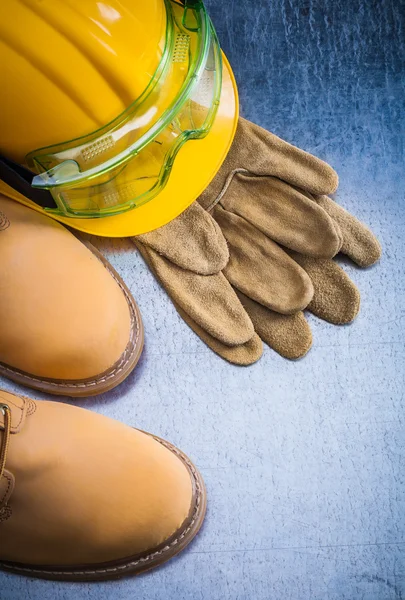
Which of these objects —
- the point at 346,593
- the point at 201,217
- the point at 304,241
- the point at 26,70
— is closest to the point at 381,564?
the point at 346,593

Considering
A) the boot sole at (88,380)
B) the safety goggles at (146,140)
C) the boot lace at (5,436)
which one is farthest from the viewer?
the boot sole at (88,380)

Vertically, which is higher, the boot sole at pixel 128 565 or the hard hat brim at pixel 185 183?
the hard hat brim at pixel 185 183

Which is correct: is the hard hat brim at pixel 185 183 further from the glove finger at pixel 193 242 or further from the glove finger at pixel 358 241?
the glove finger at pixel 358 241

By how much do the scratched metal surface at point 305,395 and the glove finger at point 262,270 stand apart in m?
0.08

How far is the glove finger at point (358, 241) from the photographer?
112 centimetres

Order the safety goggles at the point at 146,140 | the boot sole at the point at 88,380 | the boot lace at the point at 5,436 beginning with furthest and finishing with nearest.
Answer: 1. the boot sole at the point at 88,380
2. the safety goggles at the point at 146,140
3. the boot lace at the point at 5,436

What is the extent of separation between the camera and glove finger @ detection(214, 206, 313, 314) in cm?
109

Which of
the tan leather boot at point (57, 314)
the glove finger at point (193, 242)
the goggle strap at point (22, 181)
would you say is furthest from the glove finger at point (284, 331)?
the goggle strap at point (22, 181)

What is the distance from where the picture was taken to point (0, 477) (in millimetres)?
834

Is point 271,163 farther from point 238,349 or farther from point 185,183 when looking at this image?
point 238,349

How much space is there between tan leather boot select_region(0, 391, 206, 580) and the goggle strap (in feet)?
1.01

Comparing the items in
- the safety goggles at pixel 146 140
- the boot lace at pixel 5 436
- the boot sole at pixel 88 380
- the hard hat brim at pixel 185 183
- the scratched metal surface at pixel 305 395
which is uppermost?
the safety goggles at pixel 146 140

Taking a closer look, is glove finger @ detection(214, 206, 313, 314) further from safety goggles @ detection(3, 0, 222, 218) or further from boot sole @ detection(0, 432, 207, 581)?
boot sole @ detection(0, 432, 207, 581)

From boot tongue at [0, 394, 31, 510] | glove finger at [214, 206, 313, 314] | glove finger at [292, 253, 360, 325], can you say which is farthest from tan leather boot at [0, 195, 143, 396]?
glove finger at [292, 253, 360, 325]
